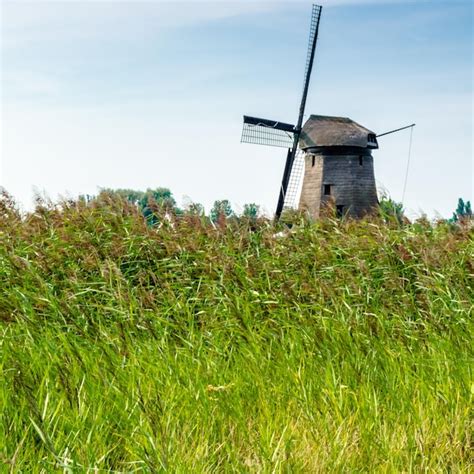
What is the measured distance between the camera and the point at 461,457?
3.59 meters

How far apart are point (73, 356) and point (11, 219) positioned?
4.43 metres

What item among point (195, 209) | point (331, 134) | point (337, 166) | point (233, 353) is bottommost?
point (233, 353)

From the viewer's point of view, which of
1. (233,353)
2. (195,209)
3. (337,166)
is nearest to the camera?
(233,353)

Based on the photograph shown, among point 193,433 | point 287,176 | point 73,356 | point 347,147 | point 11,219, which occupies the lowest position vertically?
point 193,433

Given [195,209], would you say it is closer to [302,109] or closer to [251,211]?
[251,211]

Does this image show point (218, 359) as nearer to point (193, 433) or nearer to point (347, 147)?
point (193, 433)

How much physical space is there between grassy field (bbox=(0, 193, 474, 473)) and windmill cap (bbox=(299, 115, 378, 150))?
14766mm

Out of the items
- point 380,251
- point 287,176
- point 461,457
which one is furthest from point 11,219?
point 287,176

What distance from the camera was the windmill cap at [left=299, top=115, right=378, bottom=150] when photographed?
23297 mm

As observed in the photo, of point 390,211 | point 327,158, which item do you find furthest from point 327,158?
point 390,211

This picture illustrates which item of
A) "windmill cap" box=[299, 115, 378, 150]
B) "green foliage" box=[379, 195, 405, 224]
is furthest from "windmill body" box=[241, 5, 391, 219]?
"green foliage" box=[379, 195, 405, 224]

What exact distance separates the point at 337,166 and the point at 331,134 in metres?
1.13

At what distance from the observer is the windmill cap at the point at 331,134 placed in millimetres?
23297

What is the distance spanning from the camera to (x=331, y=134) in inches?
923
